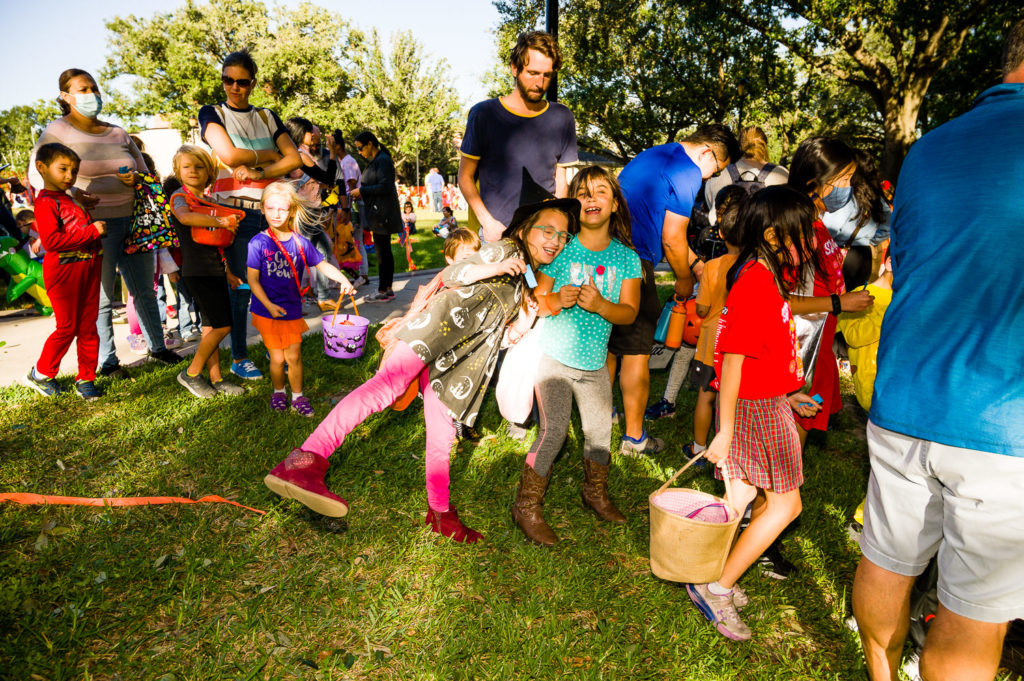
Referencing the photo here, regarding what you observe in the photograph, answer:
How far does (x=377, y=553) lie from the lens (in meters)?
2.94

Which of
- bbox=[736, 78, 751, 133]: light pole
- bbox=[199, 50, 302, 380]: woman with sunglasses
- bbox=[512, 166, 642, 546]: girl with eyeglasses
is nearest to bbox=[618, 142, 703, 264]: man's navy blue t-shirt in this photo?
bbox=[512, 166, 642, 546]: girl with eyeglasses

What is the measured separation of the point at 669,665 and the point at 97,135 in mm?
5710

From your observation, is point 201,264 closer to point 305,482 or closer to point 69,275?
point 69,275

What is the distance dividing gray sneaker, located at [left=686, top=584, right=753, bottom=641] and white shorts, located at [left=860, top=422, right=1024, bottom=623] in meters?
0.89

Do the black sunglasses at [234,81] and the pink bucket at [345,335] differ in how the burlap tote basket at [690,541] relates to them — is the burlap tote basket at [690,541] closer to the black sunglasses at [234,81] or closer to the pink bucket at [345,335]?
the pink bucket at [345,335]

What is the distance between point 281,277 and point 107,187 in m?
2.09

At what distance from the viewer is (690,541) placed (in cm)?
227

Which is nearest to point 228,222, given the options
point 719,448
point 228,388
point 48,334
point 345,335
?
point 345,335

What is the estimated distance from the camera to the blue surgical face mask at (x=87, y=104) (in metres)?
4.55

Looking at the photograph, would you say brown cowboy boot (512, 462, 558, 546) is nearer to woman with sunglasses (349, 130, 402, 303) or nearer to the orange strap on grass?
the orange strap on grass

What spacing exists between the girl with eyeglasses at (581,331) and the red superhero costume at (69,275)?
3.79 metres

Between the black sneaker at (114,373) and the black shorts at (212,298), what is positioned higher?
→ the black shorts at (212,298)

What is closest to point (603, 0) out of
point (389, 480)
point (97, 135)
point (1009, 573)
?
point (97, 135)

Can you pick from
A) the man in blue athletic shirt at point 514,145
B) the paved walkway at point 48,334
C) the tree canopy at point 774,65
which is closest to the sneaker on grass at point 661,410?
the man in blue athletic shirt at point 514,145
